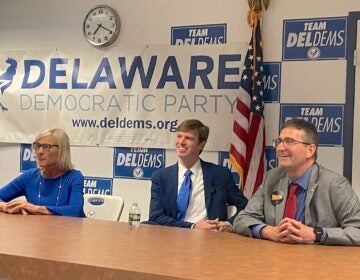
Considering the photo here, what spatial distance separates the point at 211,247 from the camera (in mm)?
2176

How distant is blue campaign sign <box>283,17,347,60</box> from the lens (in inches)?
153

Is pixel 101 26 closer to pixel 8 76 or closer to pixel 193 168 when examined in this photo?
pixel 8 76

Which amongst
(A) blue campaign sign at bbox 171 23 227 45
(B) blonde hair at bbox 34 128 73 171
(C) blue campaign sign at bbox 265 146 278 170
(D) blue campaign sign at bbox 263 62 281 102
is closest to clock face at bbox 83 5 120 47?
(A) blue campaign sign at bbox 171 23 227 45

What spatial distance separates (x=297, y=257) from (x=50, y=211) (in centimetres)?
153

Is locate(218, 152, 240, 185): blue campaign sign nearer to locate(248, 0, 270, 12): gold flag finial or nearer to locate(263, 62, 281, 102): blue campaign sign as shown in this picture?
locate(263, 62, 281, 102): blue campaign sign

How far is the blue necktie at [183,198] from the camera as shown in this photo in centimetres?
328

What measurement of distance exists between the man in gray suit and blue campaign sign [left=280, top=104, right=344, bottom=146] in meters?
1.35

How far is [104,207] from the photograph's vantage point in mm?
3684

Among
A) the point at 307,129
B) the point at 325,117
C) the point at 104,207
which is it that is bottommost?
the point at 104,207

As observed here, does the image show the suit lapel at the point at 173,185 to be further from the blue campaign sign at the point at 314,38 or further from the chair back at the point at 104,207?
the blue campaign sign at the point at 314,38

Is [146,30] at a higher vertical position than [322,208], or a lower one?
higher

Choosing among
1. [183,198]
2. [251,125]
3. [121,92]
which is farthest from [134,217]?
[121,92]

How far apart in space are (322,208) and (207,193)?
992mm

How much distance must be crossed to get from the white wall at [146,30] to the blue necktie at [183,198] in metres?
0.97
